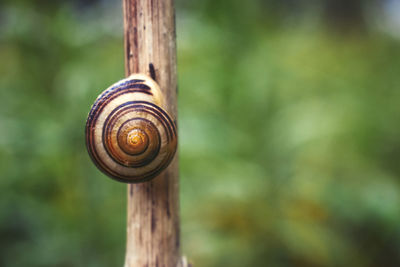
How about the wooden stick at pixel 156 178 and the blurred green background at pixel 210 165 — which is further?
the blurred green background at pixel 210 165

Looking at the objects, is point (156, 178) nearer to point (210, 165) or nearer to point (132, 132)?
point (132, 132)

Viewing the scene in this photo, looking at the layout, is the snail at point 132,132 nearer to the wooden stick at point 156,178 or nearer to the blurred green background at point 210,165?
the wooden stick at point 156,178

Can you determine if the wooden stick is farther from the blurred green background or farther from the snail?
the blurred green background

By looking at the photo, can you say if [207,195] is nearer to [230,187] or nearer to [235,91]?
[230,187]

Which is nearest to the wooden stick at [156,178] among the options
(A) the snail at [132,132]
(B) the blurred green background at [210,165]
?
(A) the snail at [132,132]

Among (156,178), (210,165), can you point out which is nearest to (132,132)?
(156,178)

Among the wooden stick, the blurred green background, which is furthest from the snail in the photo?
the blurred green background
